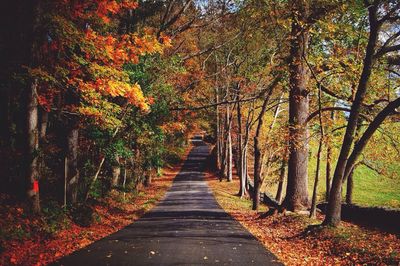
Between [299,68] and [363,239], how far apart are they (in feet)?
24.7

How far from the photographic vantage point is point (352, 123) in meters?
11.2

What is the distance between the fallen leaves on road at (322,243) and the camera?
8.67 m

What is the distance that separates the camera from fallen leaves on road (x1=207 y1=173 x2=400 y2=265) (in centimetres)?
867

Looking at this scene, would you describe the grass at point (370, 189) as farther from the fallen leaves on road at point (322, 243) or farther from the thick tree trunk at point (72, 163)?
the thick tree trunk at point (72, 163)

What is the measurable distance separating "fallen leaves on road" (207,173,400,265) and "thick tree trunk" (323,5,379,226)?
0.59 meters

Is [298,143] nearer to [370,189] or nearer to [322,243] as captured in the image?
[322,243]

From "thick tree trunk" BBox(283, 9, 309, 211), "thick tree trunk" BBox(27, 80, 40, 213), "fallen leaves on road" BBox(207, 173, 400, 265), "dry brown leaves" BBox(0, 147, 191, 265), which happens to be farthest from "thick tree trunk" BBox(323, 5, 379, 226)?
"thick tree trunk" BBox(27, 80, 40, 213)

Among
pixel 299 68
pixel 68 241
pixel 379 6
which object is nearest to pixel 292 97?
pixel 299 68

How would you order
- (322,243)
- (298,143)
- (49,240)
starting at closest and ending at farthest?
(49,240) → (322,243) → (298,143)

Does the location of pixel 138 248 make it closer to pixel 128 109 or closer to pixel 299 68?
pixel 128 109

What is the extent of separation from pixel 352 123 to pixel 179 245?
633cm

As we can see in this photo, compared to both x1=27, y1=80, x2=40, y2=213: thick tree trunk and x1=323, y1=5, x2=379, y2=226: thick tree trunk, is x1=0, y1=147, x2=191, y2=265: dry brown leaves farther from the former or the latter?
x1=323, y1=5, x2=379, y2=226: thick tree trunk

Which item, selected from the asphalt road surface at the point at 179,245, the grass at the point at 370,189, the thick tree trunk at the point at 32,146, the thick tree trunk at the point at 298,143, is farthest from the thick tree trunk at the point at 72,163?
the grass at the point at 370,189

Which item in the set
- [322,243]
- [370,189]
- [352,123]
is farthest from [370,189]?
[322,243]
